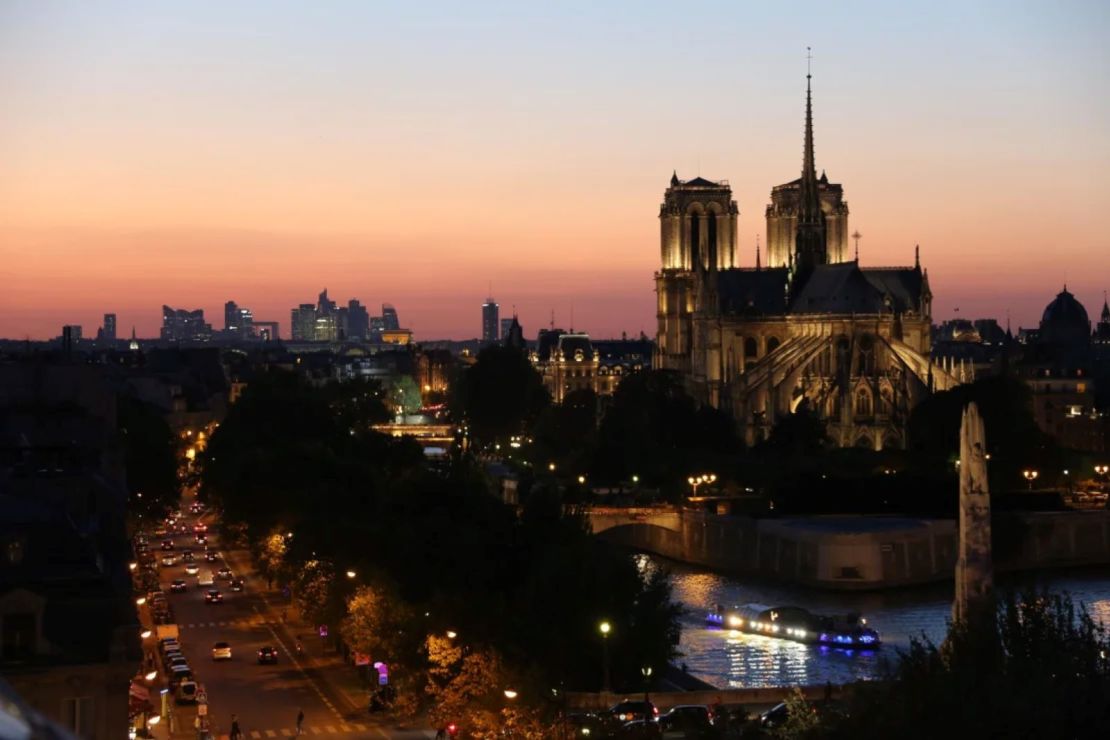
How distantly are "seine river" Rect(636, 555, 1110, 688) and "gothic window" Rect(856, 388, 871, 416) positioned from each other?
1133 inches

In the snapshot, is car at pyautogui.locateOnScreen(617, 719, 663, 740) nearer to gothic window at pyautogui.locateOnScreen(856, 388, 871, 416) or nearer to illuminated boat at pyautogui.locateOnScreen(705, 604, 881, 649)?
illuminated boat at pyautogui.locateOnScreen(705, 604, 881, 649)

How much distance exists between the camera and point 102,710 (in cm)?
2166

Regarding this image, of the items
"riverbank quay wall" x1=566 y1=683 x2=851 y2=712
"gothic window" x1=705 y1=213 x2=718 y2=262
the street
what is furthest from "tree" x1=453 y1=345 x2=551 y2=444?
"riverbank quay wall" x1=566 y1=683 x2=851 y2=712

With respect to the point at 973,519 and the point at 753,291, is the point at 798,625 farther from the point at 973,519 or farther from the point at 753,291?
the point at 753,291

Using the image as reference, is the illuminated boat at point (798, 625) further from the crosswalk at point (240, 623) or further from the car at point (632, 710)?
the car at point (632, 710)

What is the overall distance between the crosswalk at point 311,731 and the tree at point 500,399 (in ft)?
284

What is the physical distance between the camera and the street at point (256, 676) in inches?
1358

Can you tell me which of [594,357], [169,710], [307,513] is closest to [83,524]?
[169,710]

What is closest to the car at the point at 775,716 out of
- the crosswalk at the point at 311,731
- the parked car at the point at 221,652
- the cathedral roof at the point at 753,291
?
the crosswalk at the point at 311,731

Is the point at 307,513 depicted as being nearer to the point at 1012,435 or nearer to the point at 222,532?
the point at 222,532

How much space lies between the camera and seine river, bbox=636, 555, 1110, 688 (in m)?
46.4

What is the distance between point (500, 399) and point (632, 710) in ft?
296

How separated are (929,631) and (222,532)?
81.3ft

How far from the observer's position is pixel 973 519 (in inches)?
1559
